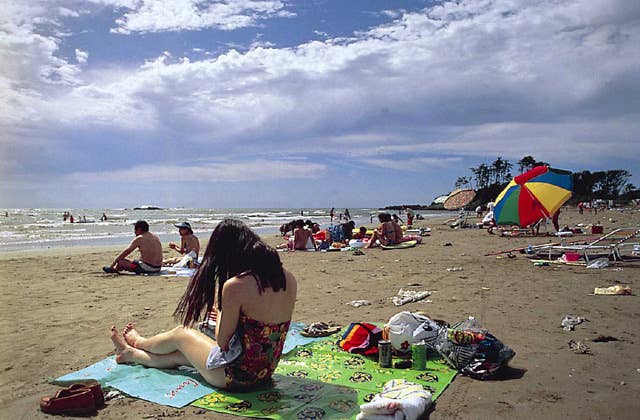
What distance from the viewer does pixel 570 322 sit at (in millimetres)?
5391

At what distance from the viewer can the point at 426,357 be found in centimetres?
428

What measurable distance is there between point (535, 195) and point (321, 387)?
11176mm

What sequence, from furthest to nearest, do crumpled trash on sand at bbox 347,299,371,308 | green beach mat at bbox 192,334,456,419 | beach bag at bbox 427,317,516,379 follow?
crumpled trash on sand at bbox 347,299,371,308, beach bag at bbox 427,317,516,379, green beach mat at bbox 192,334,456,419

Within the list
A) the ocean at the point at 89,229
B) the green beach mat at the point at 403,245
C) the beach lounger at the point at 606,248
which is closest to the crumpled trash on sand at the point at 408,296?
the beach lounger at the point at 606,248

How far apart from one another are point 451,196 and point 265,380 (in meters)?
22.2

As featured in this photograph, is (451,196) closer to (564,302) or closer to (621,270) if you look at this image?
(621,270)

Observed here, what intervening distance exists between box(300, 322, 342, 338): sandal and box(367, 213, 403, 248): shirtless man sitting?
1004 centimetres

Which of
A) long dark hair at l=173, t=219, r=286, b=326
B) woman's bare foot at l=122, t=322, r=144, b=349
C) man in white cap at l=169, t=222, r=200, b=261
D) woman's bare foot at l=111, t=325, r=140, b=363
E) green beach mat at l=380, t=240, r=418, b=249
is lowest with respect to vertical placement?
green beach mat at l=380, t=240, r=418, b=249

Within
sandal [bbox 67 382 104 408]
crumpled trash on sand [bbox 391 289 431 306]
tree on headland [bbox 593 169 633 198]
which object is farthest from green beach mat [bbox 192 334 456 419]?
tree on headland [bbox 593 169 633 198]

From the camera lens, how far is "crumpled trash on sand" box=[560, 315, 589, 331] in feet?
17.3

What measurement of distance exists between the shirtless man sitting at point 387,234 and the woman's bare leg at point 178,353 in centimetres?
1162

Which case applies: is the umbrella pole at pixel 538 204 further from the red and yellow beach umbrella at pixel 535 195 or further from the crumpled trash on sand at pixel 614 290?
the crumpled trash on sand at pixel 614 290

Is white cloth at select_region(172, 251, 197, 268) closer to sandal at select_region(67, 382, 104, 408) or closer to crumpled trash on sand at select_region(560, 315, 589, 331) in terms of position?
sandal at select_region(67, 382, 104, 408)

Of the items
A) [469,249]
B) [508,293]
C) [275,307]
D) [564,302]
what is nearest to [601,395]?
[275,307]
